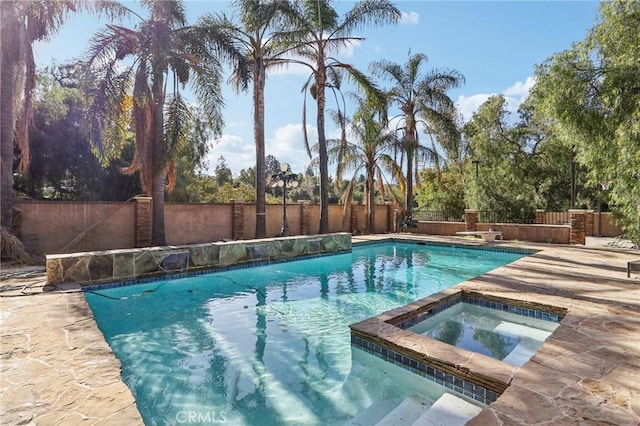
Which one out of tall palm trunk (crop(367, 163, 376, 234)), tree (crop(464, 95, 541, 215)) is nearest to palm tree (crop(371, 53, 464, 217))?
tall palm trunk (crop(367, 163, 376, 234))

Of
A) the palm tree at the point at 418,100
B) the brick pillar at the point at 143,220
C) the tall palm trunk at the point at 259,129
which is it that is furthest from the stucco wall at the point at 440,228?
the brick pillar at the point at 143,220

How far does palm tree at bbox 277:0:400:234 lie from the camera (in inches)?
498

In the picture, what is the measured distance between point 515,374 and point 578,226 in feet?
43.5

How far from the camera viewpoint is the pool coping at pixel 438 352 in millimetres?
3018

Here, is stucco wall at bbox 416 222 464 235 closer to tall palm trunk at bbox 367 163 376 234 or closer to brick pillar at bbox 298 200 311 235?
tall palm trunk at bbox 367 163 376 234

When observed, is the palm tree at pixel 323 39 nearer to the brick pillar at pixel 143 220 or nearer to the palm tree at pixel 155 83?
the palm tree at pixel 155 83

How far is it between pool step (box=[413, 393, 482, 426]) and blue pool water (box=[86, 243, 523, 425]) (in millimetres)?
180

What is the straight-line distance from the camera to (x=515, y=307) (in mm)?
5262

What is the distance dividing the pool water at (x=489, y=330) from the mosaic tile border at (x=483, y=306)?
2.1 inches

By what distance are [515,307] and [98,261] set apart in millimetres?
7770

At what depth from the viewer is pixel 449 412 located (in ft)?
9.52

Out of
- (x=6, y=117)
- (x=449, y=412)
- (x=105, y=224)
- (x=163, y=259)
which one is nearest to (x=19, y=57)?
(x=6, y=117)

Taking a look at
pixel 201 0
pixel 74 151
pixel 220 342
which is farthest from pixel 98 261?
pixel 74 151

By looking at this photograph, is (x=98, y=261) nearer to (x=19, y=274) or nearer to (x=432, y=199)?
(x=19, y=274)
